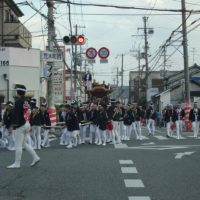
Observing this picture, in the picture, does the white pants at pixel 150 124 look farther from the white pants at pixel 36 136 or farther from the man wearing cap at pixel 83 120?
Result: the white pants at pixel 36 136

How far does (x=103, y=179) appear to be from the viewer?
9070 millimetres

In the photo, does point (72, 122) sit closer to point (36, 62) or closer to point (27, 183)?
point (27, 183)

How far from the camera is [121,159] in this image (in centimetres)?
1266

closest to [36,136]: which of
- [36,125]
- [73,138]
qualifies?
[36,125]

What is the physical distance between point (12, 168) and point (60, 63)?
47.4 ft

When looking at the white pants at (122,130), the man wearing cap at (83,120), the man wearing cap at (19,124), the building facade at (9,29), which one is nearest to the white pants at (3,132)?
the man wearing cap at (83,120)

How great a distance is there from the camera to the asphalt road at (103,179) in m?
7.53

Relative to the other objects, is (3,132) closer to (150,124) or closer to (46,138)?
(46,138)

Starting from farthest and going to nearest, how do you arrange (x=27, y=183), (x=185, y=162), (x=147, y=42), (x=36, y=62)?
(x=147, y=42) < (x=36, y=62) < (x=185, y=162) < (x=27, y=183)

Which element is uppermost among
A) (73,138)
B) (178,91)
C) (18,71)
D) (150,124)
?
(18,71)

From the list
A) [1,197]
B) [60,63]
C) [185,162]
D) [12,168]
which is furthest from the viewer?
[60,63]

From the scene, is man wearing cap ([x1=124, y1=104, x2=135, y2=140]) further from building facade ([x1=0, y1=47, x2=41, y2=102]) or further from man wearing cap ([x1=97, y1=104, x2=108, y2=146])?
building facade ([x1=0, y1=47, x2=41, y2=102])

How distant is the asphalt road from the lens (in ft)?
24.7

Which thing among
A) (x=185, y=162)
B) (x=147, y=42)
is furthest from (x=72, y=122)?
(x=147, y=42)
